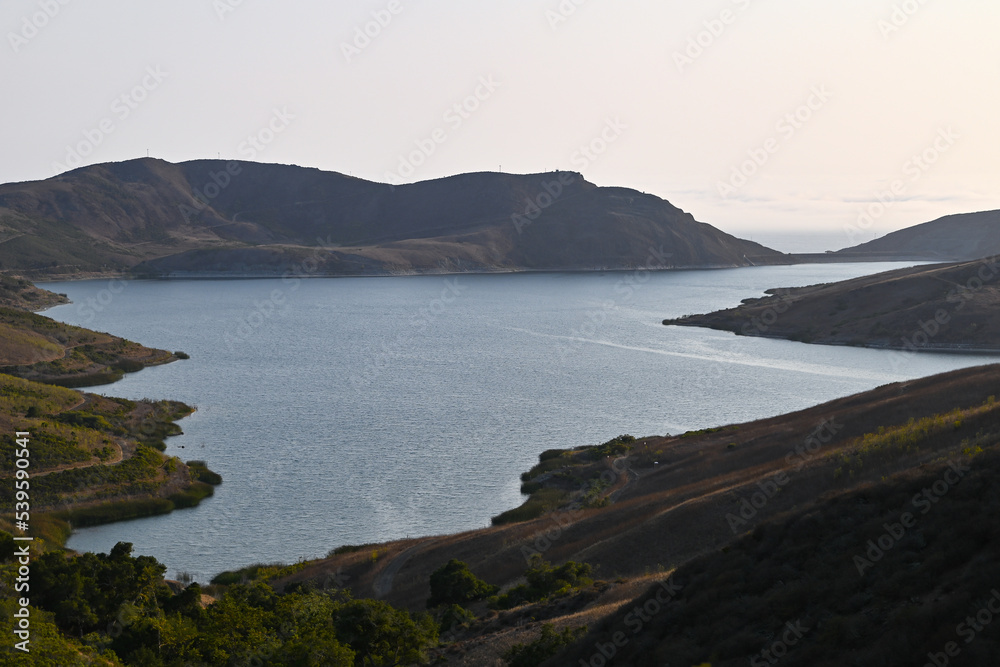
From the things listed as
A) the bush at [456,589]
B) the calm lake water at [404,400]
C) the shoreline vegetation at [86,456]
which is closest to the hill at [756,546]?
the bush at [456,589]

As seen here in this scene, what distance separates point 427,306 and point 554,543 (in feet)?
489

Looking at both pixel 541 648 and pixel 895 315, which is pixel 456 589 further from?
pixel 895 315

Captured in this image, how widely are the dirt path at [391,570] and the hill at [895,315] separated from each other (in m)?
94.3

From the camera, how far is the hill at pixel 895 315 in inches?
4564

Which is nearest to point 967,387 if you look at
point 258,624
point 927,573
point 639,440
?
point 639,440

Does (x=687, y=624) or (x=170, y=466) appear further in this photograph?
(x=170, y=466)

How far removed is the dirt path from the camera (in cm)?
3544

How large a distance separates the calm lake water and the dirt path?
5567 millimetres

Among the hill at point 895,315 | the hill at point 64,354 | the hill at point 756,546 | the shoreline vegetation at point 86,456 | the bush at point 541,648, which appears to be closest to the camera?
the hill at point 756,546

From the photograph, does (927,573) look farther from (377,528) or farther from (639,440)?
(639,440)

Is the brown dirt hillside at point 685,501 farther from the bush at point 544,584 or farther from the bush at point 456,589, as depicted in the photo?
the bush at point 544,584

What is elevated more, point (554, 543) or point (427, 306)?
point (427, 306)

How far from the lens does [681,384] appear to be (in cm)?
8881

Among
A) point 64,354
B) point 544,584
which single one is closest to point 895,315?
point 64,354
